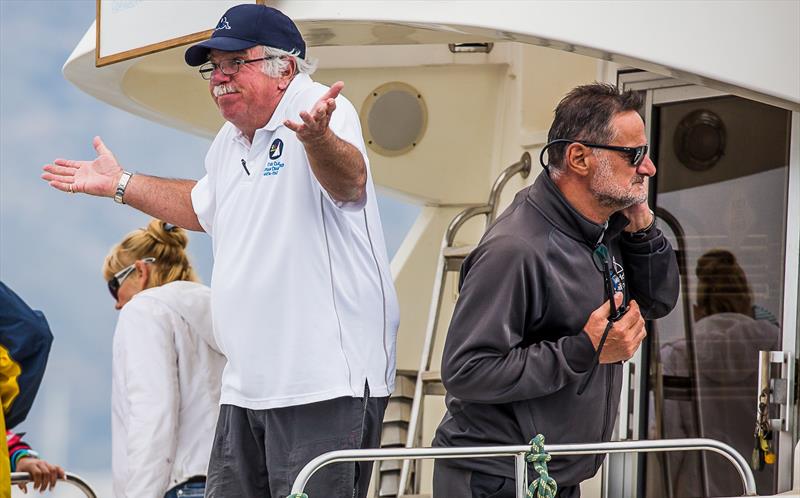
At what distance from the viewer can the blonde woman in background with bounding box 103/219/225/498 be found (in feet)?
12.5

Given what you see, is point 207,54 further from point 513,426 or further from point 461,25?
point 513,426

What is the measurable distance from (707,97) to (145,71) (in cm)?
207

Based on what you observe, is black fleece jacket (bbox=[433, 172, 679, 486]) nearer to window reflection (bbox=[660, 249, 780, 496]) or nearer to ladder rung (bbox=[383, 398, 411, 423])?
window reflection (bbox=[660, 249, 780, 496])

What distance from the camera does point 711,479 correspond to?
14.1 feet

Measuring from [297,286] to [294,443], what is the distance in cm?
34

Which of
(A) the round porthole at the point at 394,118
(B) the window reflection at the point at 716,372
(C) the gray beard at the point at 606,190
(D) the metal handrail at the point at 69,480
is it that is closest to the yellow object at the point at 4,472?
(D) the metal handrail at the point at 69,480

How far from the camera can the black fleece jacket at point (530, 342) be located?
112 inches

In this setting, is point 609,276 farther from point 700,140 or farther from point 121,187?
point 700,140

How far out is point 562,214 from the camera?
3.01 metres

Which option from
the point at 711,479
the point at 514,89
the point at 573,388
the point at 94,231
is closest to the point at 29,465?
the point at 573,388

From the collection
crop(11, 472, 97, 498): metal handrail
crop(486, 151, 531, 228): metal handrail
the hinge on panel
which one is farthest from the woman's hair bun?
the hinge on panel

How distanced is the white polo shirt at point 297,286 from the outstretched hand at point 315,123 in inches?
9.5

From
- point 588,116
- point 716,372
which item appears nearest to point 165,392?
point 588,116

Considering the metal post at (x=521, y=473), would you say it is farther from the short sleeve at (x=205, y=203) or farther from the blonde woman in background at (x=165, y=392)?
the blonde woman in background at (x=165, y=392)
